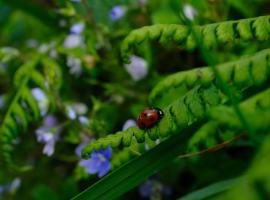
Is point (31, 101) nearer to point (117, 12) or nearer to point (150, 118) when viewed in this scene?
point (117, 12)

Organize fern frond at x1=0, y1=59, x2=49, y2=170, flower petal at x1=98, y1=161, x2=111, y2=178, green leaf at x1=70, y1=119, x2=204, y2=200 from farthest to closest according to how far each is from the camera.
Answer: fern frond at x1=0, y1=59, x2=49, y2=170 → flower petal at x1=98, y1=161, x2=111, y2=178 → green leaf at x1=70, y1=119, x2=204, y2=200

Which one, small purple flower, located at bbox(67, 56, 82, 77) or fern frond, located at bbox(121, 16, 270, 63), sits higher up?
small purple flower, located at bbox(67, 56, 82, 77)

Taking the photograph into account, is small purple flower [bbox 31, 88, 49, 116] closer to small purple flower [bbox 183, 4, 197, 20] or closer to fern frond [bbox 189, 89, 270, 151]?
small purple flower [bbox 183, 4, 197, 20]

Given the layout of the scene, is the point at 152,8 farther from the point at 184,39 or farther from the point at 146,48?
the point at 184,39

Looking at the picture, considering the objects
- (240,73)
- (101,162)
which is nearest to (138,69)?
(101,162)

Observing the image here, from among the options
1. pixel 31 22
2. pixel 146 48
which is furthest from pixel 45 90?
pixel 31 22

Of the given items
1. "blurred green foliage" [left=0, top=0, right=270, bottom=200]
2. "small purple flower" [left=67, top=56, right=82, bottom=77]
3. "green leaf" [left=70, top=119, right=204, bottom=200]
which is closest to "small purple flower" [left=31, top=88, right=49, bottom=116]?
"blurred green foliage" [left=0, top=0, right=270, bottom=200]

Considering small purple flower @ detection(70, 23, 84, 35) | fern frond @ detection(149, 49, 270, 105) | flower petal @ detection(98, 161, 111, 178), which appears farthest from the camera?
small purple flower @ detection(70, 23, 84, 35)
